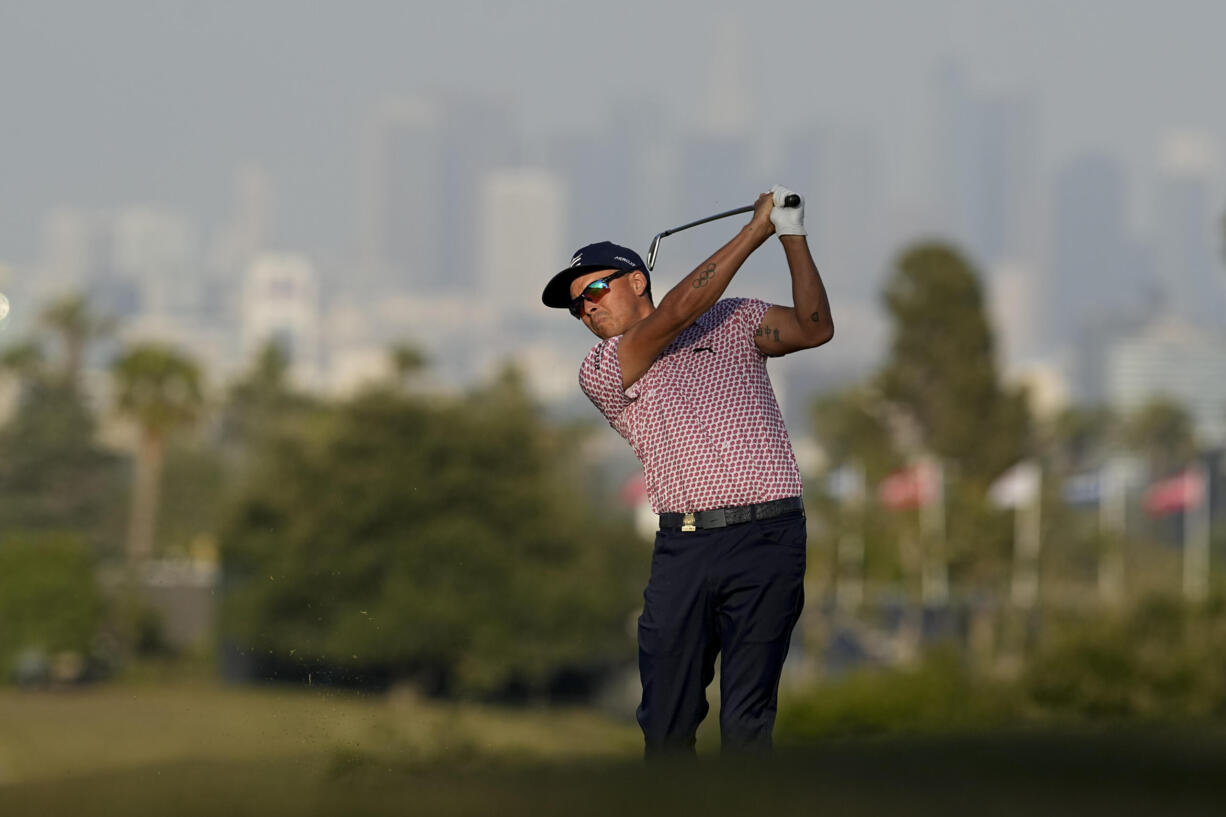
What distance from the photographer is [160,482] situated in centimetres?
12062

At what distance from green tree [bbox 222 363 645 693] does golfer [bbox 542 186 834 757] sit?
61.4 meters

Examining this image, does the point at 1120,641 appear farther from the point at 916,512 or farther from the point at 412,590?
the point at 412,590

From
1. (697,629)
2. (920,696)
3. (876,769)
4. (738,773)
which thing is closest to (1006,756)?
(876,769)

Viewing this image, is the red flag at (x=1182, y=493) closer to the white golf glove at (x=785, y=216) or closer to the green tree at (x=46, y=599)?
the green tree at (x=46, y=599)

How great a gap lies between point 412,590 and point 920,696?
34907 millimetres

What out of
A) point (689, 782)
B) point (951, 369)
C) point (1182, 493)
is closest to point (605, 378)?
point (689, 782)

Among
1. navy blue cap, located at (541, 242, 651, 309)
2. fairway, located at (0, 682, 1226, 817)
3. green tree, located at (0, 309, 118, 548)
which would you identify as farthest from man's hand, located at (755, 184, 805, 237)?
green tree, located at (0, 309, 118, 548)

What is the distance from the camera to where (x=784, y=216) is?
6887 mm

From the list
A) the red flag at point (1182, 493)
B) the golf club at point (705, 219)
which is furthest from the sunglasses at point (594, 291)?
the red flag at point (1182, 493)

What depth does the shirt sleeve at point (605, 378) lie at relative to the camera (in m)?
7.21

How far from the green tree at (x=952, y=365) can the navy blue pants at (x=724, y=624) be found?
220 feet

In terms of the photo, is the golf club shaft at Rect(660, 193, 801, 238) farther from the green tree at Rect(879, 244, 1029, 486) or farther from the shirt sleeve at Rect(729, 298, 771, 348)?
the green tree at Rect(879, 244, 1029, 486)

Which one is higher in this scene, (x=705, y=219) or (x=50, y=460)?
(x=705, y=219)

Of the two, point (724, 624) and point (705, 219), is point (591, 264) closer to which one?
point (705, 219)
